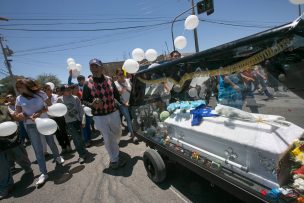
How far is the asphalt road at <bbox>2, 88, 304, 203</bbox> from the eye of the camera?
192cm

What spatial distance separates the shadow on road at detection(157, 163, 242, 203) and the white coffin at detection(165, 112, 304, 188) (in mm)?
759

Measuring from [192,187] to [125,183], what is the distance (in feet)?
3.90

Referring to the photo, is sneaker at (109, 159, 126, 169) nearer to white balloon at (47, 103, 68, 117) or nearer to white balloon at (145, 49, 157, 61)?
white balloon at (47, 103, 68, 117)

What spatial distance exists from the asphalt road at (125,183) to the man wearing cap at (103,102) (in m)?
0.48

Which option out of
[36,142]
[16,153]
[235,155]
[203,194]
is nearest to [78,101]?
[36,142]

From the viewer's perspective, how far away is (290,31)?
1.30 m

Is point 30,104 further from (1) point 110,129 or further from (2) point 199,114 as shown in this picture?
(2) point 199,114

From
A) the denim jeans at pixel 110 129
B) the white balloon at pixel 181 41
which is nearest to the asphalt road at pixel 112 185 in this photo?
the denim jeans at pixel 110 129

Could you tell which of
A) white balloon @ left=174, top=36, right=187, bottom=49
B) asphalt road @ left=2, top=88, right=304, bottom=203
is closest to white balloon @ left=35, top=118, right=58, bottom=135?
asphalt road @ left=2, top=88, right=304, bottom=203

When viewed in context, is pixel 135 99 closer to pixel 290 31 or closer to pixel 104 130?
pixel 104 130

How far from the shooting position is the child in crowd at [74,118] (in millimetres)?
4562

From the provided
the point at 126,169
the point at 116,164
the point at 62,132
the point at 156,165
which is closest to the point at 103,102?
the point at 116,164

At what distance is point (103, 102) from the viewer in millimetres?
3652

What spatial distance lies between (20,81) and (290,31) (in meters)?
3.95
